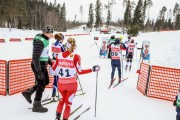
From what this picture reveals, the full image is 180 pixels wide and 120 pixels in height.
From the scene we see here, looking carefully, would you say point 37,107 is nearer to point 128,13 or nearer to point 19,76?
point 19,76

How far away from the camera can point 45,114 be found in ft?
18.7

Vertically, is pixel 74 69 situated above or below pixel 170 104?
above

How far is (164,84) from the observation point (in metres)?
8.04

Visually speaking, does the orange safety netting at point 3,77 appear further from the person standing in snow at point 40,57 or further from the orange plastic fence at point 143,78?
the orange plastic fence at point 143,78

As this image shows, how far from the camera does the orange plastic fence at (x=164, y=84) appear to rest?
25.8ft

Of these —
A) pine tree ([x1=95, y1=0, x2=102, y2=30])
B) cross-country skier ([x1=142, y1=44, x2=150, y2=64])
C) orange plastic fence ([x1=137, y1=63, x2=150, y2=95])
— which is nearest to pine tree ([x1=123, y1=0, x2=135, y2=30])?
pine tree ([x1=95, y1=0, x2=102, y2=30])

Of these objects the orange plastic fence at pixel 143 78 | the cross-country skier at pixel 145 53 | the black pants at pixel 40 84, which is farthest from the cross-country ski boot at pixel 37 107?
the cross-country skier at pixel 145 53

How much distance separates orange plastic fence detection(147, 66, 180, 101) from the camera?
25.8 feet

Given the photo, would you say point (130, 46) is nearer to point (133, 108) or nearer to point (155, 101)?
point (155, 101)

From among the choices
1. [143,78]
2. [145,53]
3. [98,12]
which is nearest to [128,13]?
[98,12]

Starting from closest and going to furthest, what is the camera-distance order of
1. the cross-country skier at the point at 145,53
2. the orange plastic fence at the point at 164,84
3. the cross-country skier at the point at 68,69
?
the cross-country skier at the point at 68,69, the orange plastic fence at the point at 164,84, the cross-country skier at the point at 145,53

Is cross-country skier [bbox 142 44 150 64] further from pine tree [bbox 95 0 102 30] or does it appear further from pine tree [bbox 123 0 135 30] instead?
pine tree [bbox 95 0 102 30]

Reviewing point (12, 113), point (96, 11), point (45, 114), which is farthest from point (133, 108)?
point (96, 11)

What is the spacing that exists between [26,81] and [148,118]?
455cm
